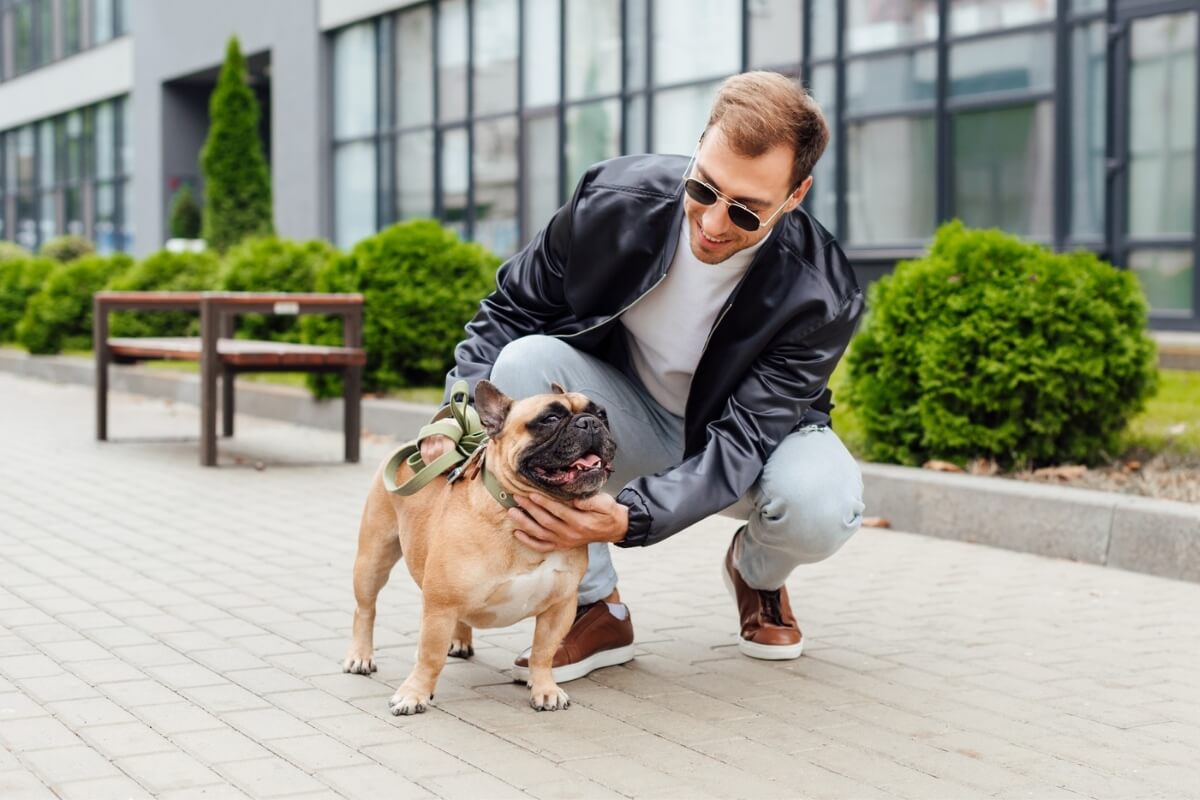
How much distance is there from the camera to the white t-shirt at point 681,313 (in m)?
4.27

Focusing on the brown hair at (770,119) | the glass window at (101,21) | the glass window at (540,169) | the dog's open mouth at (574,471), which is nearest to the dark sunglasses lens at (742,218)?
the brown hair at (770,119)

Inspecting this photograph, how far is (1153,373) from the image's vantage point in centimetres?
729

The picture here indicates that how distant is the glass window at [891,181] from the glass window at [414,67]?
26.7 ft

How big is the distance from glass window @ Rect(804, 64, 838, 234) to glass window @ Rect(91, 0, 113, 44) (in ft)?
69.2

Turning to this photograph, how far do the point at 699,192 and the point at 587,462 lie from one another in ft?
2.56

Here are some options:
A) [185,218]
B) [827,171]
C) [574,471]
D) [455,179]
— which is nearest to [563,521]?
[574,471]

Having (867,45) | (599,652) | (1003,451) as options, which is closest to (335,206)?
(867,45)

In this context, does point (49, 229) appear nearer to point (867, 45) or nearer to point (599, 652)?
point (867, 45)

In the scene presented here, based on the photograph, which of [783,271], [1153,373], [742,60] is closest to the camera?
[783,271]

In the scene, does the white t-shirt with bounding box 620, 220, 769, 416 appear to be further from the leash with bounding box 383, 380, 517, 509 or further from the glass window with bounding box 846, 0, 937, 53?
the glass window with bounding box 846, 0, 937, 53

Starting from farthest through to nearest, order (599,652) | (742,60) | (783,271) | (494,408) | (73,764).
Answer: (742,60) < (599,652) < (783,271) < (494,408) < (73,764)

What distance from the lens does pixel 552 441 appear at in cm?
359

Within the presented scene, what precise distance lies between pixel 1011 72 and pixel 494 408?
1131cm

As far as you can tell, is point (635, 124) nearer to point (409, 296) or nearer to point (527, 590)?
point (409, 296)
